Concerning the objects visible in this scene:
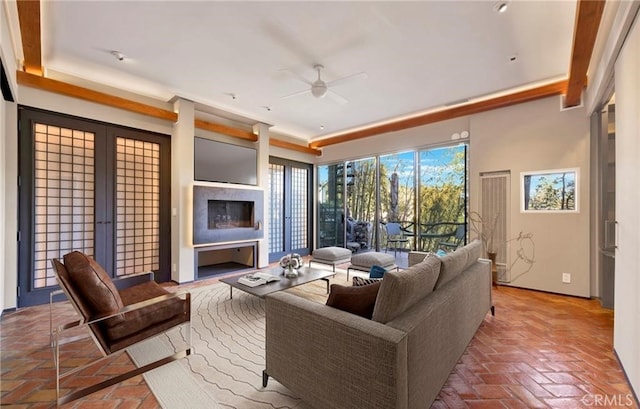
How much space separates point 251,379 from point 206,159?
3730 millimetres

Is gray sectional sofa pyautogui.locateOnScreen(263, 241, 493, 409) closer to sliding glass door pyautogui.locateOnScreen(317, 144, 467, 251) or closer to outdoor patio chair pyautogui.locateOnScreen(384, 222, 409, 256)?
sliding glass door pyautogui.locateOnScreen(317, 144, 467, 251)

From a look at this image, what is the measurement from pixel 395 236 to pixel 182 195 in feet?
14.0

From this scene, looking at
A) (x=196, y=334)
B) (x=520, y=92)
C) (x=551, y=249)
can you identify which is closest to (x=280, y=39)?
(x=196, y=334)

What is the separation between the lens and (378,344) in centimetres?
122

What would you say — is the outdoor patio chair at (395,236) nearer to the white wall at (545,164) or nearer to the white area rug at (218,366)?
the white wall at (545,164)

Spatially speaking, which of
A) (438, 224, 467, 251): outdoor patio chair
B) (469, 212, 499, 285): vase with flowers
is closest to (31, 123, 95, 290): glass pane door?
(438, 224, 467, 251): outdoor patio chair

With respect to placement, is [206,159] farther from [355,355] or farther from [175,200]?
[355,355]

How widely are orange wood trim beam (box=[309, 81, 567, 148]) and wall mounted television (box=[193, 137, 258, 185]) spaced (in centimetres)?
224

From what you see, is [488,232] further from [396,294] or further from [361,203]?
[396,294]

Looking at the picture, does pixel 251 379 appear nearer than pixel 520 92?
Yes

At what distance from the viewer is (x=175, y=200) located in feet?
14.3

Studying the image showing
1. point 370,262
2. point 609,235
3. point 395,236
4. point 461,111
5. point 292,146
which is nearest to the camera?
point 609,235

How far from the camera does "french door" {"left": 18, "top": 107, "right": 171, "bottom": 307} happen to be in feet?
10.7

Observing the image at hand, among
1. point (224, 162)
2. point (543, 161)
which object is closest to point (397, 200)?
point (543, 161)
